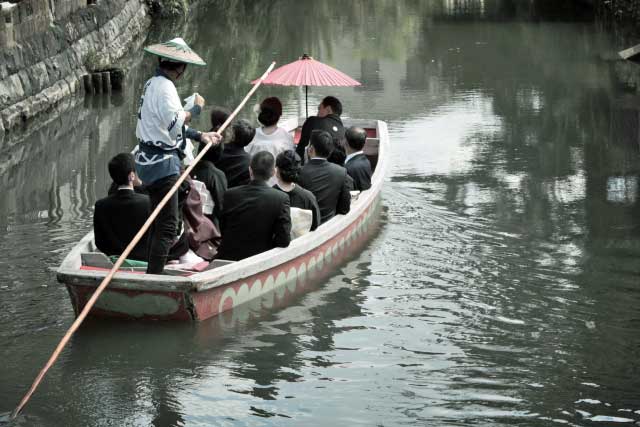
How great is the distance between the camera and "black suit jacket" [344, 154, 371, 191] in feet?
36.1

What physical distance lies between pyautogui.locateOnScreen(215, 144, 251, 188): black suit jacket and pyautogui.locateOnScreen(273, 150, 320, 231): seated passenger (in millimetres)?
585

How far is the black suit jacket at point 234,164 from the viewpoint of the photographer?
10008 mm

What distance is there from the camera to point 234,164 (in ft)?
32.8

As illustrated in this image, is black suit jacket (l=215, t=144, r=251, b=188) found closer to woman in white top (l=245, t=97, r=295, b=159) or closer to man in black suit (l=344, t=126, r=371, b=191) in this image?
woman in white top (l=245, t=97, r=295, b=159)

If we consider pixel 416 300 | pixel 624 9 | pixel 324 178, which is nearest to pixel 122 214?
pixel 324 178

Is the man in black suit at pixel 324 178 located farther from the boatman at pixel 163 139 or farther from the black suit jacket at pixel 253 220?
the boatman at pixel 163 139

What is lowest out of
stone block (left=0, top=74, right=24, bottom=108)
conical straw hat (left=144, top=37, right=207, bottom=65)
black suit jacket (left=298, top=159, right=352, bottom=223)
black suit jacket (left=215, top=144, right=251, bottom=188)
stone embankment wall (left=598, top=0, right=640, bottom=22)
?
black suit jacket (left=298, top=159, right=352, bottom=223)

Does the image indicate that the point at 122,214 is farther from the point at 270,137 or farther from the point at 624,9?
the point at 624,9

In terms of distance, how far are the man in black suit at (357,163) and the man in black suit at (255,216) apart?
85.0 inches

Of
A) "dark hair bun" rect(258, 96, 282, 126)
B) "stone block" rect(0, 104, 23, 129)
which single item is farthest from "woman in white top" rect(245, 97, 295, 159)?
"stone block" rect(0, 104, 23, 129)

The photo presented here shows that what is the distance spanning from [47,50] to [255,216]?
10.7 meters

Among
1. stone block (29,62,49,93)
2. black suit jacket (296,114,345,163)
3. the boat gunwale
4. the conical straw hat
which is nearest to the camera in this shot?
the boat gunwale

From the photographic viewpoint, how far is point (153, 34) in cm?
2747

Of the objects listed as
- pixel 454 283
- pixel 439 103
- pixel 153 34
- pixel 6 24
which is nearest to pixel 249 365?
pixel 454 283
